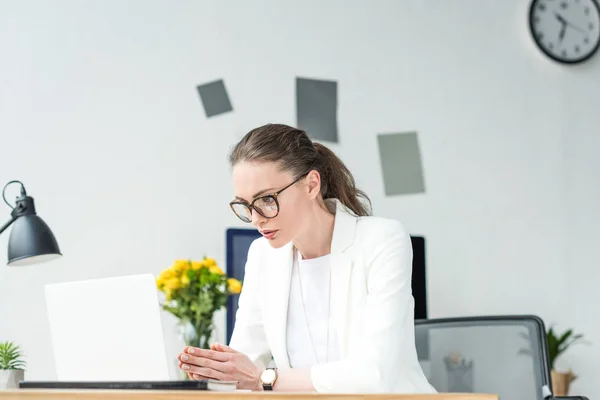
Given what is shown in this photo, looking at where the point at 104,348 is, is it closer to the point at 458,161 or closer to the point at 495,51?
the point at 458,161

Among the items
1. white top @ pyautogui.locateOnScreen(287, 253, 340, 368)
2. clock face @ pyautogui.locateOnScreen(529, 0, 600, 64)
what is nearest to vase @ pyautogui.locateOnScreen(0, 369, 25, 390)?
white top @ pyautogui.locateOnScreen(287, 253, 340, 368)

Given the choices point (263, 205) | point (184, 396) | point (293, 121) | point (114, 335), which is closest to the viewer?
point (184, 396)

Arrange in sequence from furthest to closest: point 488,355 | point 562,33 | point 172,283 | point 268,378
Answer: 1. point 562,33
2. point 172,283
3. point 488,355
4. point 268,378

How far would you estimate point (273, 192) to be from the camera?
5.84 feet

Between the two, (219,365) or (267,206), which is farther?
(267,206)

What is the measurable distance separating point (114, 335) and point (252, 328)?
0.55 m

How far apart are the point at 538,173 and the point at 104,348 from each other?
2343 mm

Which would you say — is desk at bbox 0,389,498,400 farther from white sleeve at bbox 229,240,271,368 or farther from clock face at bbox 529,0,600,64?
clock face at bbox 529,0,600,64

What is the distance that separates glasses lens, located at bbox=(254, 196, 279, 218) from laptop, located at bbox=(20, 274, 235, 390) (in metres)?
0.37

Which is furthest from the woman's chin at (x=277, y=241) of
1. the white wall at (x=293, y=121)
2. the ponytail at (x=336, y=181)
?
the white wall at (x=293, y=121)

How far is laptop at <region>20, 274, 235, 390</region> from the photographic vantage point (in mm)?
1454

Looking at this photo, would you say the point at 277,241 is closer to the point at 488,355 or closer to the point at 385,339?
the point at 385,339

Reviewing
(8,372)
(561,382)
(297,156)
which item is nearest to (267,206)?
(297,156)

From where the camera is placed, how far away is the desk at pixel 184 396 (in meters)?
0.98
